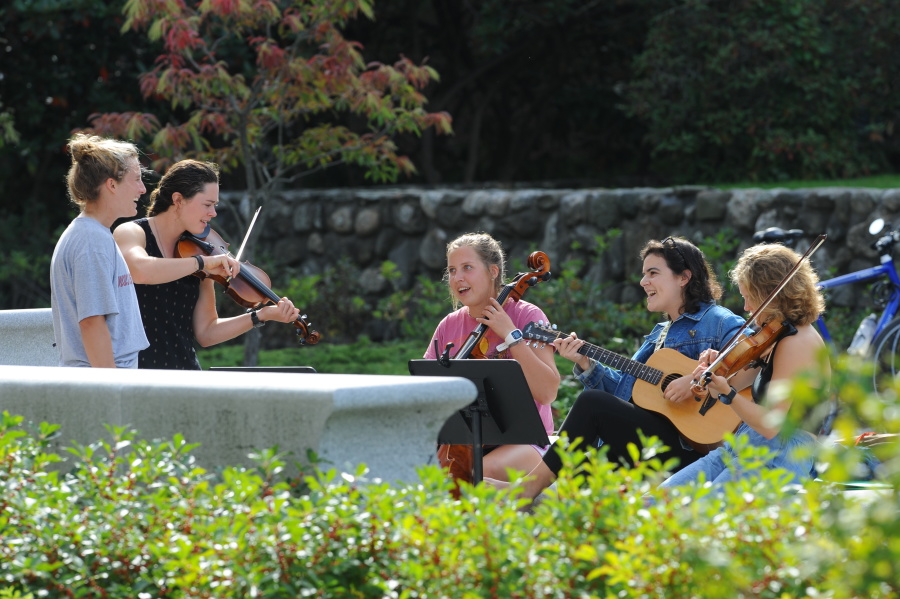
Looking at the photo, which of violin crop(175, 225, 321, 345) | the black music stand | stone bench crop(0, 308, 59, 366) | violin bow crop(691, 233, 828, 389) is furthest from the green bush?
stone bench crop(0, 308, 59, 366)

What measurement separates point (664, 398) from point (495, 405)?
751 millimetres

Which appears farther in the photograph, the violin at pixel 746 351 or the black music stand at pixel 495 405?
the violin at pixel 746 351

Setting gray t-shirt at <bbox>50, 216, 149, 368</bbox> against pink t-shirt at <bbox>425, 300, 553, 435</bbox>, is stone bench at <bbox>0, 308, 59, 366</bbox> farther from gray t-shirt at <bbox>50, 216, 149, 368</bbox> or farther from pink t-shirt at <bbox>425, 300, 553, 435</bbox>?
pink t-shirt at <bbox>425, 300, 553, 435</bbox>

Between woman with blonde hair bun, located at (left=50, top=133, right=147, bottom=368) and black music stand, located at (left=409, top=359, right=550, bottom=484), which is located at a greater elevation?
woman with blonde hair bun, located at (left=50, top=133, right=147, bottom=368)

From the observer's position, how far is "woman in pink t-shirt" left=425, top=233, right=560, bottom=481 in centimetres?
406

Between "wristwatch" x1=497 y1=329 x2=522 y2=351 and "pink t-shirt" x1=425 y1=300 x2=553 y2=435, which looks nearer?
"wristwatch" x1=497 y1=329 x2=522 y2=351

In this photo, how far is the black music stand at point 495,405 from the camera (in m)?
3.50

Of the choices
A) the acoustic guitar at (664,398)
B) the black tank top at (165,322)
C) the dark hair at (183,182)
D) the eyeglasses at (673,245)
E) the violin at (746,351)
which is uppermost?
the dark hair at (183,182)

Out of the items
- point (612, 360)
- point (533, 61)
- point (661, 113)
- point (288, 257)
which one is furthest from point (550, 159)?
point (612, 360)

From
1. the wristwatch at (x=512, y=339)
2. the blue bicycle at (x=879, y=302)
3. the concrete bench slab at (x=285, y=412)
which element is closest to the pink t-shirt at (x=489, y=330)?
the wristwatch at (x=512, y=339)

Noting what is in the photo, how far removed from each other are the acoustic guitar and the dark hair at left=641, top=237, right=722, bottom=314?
26 cm

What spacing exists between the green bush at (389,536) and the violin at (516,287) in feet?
4.65

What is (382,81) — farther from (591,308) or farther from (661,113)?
(661,113)

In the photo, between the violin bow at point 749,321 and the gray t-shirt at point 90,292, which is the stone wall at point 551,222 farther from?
the gray t-shirt at point 90,292
